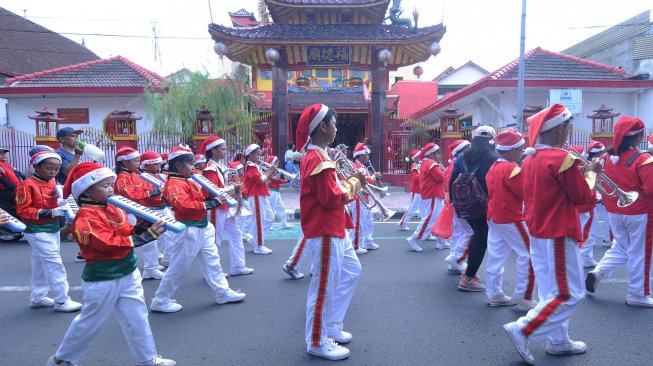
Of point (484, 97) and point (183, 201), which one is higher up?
point (484, 97)

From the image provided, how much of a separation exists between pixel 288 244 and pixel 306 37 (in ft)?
29.9

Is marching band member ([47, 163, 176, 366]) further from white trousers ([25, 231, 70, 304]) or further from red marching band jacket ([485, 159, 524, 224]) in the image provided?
red marching band jacket ([485, 159, 524, 224])

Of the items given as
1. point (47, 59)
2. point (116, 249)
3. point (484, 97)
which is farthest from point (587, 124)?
point (47, 59)

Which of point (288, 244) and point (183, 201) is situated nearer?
point (183, 201)

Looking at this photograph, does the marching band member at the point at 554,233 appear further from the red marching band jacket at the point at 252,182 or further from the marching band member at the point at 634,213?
the red marching band jacket at the point at 252,182

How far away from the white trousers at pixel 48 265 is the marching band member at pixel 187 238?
3.16 ft

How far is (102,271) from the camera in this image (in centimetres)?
311

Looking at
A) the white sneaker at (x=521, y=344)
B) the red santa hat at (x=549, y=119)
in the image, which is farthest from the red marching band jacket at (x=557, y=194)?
the white sneaker at (x=521, y=344)

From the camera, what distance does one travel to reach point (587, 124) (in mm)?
16750

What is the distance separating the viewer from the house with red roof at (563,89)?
51.8 ft

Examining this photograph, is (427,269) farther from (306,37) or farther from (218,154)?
(306,37)

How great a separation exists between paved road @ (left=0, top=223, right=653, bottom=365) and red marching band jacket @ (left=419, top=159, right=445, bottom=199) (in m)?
1.92

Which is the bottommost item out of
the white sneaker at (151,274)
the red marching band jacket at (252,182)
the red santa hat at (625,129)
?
the white sneaker at (151,274)

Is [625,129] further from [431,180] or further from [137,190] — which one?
[137,190]
